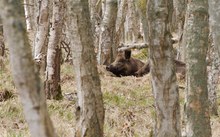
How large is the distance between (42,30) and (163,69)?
446cm

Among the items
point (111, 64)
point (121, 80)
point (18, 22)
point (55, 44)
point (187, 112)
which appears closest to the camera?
point (18, 22)

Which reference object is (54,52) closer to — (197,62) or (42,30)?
(42,30)

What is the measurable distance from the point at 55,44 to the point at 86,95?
12.1 feet

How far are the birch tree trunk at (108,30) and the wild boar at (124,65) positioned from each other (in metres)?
0.38

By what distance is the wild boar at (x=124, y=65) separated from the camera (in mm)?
12477

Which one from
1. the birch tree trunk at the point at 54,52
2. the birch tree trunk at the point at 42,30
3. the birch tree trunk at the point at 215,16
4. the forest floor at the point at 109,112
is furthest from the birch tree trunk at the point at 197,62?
the birch tree trunk at the point at 42,30

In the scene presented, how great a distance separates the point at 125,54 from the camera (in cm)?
1349

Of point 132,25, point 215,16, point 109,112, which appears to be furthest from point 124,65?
point 132,25

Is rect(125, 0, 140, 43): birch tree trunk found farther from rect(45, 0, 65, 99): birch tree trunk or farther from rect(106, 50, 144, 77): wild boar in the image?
rect(45, 0, 65, 99): birch tree trunk

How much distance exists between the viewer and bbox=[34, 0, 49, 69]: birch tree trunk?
8.42 metres

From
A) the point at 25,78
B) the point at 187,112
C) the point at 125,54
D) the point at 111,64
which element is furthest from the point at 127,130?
the point at 125,54

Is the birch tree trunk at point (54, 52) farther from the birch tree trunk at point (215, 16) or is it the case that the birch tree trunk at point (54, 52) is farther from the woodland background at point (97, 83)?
the birch tree trunk at point (215, 16)

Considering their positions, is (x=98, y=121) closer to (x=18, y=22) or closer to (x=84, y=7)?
(x=84, y=7)

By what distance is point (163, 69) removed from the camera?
14.4 ft
